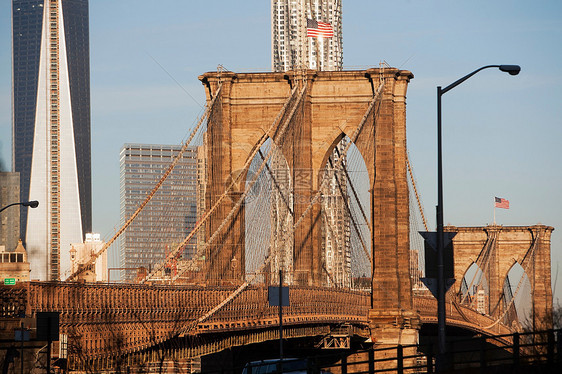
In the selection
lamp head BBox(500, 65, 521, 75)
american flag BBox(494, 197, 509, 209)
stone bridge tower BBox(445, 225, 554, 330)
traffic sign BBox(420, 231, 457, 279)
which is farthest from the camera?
stone bridge tower BBox(445, 225, 554, 330)

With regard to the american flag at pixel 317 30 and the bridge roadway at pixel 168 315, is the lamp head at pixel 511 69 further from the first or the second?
the american flag at pixel 317 30

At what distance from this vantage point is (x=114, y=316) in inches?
2018

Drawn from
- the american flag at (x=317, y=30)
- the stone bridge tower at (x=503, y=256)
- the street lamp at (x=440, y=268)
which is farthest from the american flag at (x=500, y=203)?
the street lamp at (x=440, y=268)

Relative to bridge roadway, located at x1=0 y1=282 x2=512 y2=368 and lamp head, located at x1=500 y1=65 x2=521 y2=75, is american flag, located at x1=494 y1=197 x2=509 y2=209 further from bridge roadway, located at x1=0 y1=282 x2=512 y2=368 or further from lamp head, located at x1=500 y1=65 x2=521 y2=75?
lamp head, located at x1=500 y1=65 x2=521 y2=75

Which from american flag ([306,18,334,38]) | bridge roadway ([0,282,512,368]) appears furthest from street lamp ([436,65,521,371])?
american flag ([306,18,334,38])

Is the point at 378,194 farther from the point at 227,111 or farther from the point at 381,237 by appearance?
the point at 227,111

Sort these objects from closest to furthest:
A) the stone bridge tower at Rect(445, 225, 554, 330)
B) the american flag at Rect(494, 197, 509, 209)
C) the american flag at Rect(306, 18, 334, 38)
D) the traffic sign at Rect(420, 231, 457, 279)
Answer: the traffic sign at Rect(420, 231, 457, 279) < the american flag at Rect(306, 18, 334, 38) < the american flag at Rect(494, 197, 509, 209) < the stone bridge tower at Rect(445, 225, 554, 330)

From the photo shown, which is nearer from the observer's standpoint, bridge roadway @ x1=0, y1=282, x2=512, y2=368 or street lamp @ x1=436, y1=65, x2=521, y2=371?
street lamp @ x1=436, y1=65, x2=521, y2=371

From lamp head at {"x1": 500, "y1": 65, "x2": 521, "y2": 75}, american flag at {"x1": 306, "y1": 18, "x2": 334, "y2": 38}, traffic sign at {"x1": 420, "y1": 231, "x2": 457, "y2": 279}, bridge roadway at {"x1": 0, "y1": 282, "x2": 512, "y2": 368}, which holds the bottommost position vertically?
bridge roadway at {"x1": 0, "y1": 282, "x2": 512, "y2": 368}

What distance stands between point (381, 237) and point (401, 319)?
17.1 feet

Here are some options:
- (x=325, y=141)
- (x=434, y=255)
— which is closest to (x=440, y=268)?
(x=434, y=255)

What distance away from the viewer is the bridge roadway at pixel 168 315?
46.8 metres

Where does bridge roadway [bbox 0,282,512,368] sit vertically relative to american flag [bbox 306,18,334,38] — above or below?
below

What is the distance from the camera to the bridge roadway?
4684cm
